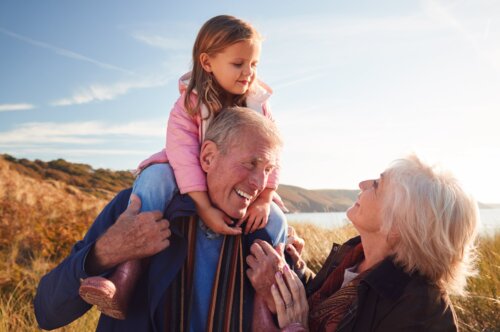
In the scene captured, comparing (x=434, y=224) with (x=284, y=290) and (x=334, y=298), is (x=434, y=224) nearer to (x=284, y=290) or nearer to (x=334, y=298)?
(x=334, y=298)

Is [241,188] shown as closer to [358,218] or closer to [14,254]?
[358,218]

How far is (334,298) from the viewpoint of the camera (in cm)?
276

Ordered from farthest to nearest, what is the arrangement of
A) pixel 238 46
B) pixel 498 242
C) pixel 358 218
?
pixel 498 242, pixel 238 46, pixel 358 218

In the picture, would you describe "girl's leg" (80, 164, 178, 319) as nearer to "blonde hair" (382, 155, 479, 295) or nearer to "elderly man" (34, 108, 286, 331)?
"elderly man" (34, 108, 286, 331)

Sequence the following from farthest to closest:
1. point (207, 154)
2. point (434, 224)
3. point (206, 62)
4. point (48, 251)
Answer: point (48, 251)
point (206, 62)
point (207, 154)
point (434, 224)

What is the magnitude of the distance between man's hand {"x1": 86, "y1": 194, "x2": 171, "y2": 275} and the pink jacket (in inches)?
11.7

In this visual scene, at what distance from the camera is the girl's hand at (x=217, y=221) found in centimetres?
278

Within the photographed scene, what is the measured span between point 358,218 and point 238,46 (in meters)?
1.42

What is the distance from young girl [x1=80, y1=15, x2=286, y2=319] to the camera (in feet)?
9.14

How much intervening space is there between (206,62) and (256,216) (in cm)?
124

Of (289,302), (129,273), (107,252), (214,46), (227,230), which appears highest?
(214,46)

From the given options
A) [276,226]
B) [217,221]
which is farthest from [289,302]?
[217,221]


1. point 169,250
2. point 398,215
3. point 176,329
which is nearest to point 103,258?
point 169,250

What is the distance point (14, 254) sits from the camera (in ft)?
29.2
